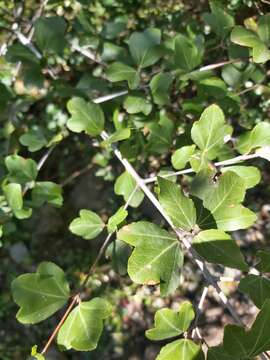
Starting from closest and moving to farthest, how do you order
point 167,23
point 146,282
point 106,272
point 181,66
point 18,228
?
point 146,282
point 181,66
point 167,23
point 106,272
point 18,228

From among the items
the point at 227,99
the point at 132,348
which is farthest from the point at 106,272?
the point at 227,99

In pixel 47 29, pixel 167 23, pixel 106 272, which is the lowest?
pixel 106 272

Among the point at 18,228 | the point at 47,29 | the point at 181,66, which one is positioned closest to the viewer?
the point at 181,66

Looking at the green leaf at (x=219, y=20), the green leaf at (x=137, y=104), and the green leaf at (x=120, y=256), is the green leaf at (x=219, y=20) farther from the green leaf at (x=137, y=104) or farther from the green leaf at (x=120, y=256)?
the green leaf at (x=120, y=256)

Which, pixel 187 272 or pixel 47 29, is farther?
pixel 187 272

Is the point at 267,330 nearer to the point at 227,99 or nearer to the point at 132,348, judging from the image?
the point at 227,99

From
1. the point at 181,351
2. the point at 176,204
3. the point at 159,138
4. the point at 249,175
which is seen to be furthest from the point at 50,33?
the point at 181,351

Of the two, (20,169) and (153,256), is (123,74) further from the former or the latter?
(153,256)
